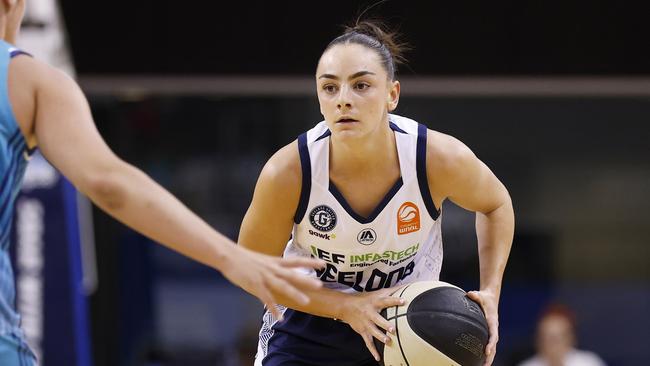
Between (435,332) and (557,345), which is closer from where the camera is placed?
(435,332)

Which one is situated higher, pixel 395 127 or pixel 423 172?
pixel 395 127

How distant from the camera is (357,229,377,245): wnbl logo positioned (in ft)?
12.9

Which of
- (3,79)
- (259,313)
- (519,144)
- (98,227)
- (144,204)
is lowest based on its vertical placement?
(259,313)

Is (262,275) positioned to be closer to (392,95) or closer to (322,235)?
(322,235)

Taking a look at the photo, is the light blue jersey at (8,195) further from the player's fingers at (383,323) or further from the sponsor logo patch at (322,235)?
the sponsor logo patch at (322,235)

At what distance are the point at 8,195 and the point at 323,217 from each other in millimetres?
1586

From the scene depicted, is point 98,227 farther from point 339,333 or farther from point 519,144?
point 339,333

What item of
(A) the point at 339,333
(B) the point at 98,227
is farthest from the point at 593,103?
(A) the point at 339,333

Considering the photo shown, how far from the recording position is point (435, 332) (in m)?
3.65

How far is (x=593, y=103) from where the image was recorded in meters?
7.81

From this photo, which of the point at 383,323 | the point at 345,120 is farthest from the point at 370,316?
the point at 345,120

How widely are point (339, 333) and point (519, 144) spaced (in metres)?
4.16

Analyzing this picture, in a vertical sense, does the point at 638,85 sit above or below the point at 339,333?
above

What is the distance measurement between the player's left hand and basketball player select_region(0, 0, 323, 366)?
137 centimetres
